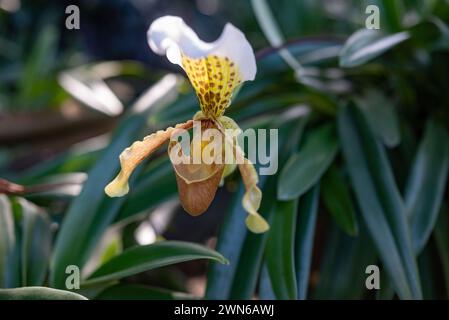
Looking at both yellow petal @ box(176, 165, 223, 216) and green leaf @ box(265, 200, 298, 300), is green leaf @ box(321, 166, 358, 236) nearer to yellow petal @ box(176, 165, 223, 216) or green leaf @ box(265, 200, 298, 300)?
green leaf @ box(265, 200, 298, 300)

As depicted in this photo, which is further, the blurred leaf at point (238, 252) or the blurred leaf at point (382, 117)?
the blurred leaf at point (382, 117)

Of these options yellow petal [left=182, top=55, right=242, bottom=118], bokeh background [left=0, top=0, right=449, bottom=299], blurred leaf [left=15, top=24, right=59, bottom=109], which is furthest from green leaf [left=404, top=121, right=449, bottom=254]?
blurred leaf [left=15, top=24, right=59, bottom=109]

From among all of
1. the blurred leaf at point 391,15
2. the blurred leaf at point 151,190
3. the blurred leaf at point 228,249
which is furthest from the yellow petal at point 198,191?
the blurred leaf at point 391,15

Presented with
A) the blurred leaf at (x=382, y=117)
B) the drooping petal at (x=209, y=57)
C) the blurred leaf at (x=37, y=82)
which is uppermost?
the blurred leaf at (x=37, y=82)

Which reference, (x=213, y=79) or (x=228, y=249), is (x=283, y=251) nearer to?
(x=228, y=249)

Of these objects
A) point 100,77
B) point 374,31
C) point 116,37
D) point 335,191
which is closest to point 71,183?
point 335,191

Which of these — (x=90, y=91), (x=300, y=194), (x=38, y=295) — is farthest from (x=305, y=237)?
(x=90, y=91)

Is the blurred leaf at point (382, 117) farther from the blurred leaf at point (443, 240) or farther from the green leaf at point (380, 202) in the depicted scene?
the blurred leaf at point (443, 240)
